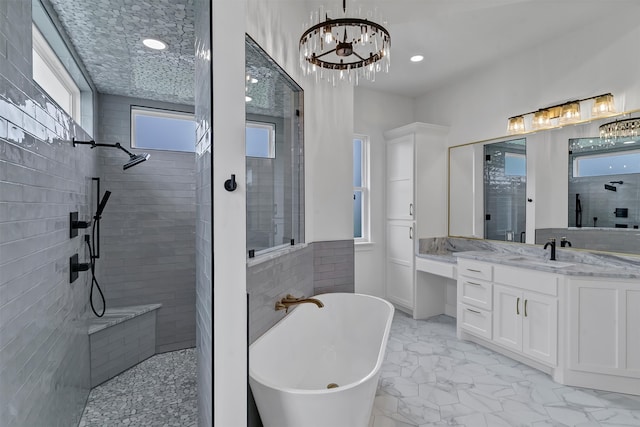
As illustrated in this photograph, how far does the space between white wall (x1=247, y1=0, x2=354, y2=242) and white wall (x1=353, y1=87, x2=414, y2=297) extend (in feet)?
4.00

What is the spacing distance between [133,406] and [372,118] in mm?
3861

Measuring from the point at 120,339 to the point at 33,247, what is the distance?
1.50 m

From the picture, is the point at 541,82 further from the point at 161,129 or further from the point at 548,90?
the point at 161,129

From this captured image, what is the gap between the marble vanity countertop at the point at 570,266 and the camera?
2.38 meters

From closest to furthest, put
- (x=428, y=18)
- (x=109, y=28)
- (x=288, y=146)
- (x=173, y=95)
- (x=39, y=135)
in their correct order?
(x=39, y=135) < (x=109, y=28) < (x=288, y=146) < (x=428, y=18) < (x=173, y=95)

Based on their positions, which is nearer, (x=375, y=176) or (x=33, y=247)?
(x=33, y=247)

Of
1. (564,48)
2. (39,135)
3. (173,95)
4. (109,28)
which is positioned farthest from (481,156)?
(39,135)

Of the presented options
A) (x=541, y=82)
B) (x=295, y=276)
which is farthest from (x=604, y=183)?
(x=295, y=276)

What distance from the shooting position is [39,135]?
141 cm

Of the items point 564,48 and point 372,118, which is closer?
point 564,48

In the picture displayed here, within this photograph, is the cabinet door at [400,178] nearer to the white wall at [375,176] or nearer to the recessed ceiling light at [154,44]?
the white wall at [375,176]

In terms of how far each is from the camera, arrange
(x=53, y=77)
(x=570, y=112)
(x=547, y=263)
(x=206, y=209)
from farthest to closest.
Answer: (x=570, y=112) → (x=547, y=263) → (x=53, y=77) → (x=206, y=209)

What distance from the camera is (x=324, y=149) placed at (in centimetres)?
297

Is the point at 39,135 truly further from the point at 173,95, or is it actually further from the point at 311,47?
the point at 173,95
